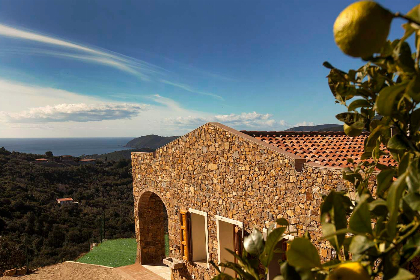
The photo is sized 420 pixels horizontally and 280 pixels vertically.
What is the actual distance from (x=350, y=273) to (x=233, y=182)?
5.54 metres

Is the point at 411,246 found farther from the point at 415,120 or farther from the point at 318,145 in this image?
the point at 318,145

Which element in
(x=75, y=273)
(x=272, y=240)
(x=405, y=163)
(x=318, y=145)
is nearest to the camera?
(x=405, y=163)

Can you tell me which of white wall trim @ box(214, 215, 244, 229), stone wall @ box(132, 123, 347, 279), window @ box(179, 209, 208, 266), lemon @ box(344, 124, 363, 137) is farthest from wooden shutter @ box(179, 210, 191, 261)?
lemon @ box(344, 124, 363, 137)

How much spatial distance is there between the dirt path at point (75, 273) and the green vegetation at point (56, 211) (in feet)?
4.20

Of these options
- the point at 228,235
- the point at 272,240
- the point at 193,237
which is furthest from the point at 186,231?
the point at 272,240

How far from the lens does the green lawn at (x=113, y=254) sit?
10.5 meters

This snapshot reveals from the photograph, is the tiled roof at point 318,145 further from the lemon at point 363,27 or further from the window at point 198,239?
the lemon at point 363,27

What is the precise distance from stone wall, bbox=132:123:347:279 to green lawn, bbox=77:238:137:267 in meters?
3.33

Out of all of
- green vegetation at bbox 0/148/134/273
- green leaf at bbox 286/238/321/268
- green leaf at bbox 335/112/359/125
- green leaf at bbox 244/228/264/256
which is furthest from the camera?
green vegetation at bbox 0/148/134/273

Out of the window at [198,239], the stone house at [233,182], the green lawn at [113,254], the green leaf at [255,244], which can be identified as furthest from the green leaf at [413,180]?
the green lawn at [113,254]

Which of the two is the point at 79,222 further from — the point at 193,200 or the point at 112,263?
the point at 193,200

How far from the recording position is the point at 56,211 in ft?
54.0

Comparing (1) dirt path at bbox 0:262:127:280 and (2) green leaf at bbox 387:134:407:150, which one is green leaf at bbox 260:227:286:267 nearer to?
(2) green leaf at bbox 387:134:407:150

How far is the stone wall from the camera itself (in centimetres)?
484
